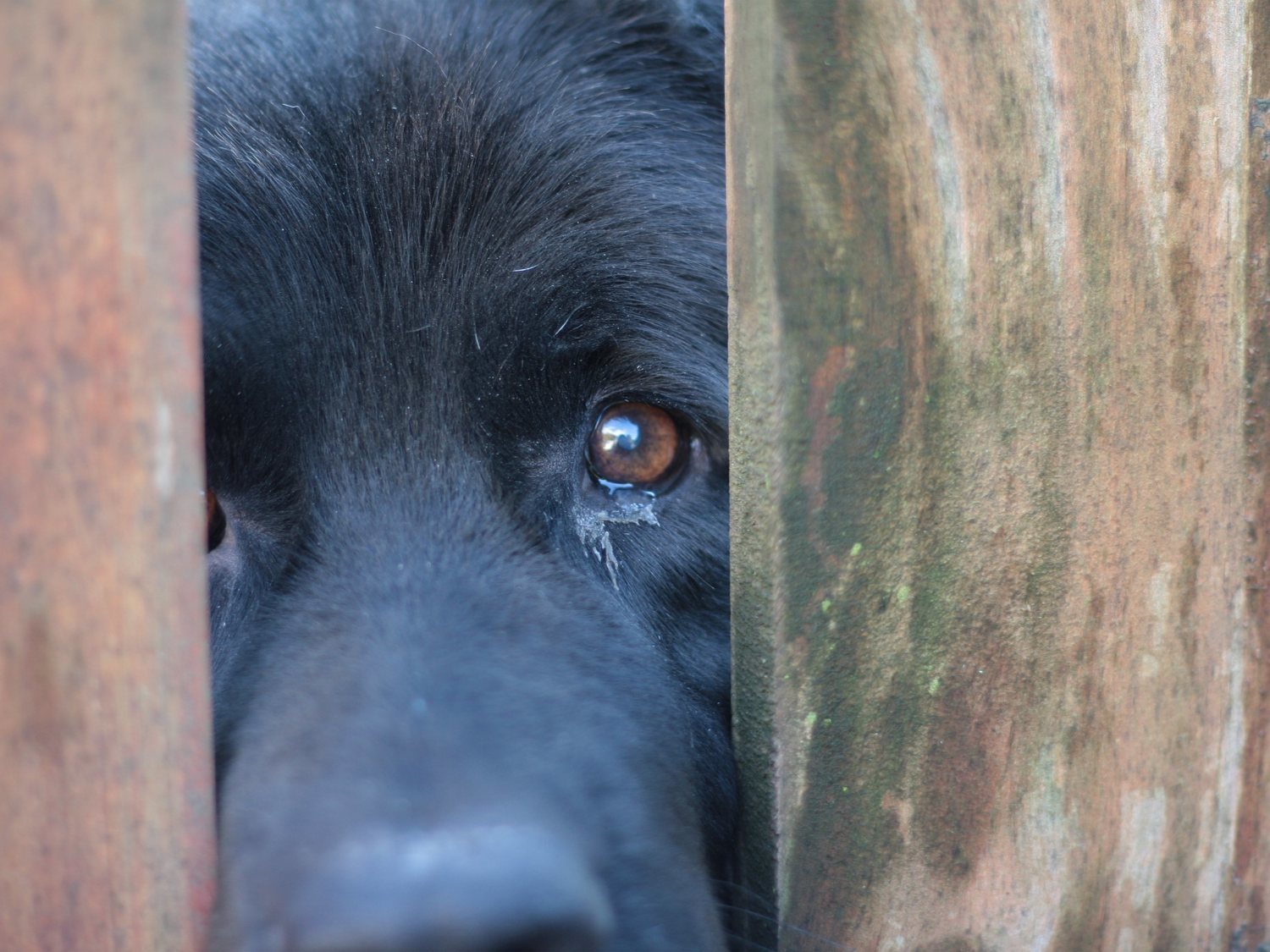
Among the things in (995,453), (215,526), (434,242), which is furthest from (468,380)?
(995,453)

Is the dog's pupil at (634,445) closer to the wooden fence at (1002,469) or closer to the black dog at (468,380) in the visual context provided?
the black dog at (468,380)

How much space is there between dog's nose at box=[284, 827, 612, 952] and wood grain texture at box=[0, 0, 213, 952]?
168mm

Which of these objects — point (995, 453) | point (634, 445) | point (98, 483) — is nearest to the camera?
point (98, 483)

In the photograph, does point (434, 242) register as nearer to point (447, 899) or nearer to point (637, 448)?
point (637, 448)

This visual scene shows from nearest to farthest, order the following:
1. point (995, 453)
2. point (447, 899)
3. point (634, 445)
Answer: point (447, 899), point (995, 453), point (634, 445)

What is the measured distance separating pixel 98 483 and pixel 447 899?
0.52m

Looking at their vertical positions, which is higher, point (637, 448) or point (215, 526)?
point (637, 448)

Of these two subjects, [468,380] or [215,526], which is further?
[215,526]

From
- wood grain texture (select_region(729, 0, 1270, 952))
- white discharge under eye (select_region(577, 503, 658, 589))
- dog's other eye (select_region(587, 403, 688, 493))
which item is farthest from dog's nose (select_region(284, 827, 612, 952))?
dog's other eye (select_region(587, 403, 688, 493))

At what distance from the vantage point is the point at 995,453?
1.35 meters

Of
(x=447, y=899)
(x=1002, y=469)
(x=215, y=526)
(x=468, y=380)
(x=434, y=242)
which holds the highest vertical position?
(x=434, y=242)

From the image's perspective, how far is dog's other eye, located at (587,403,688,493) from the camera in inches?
78.5

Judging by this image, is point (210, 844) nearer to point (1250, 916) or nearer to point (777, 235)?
point (777, 235)

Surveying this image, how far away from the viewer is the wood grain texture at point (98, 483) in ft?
2.97
